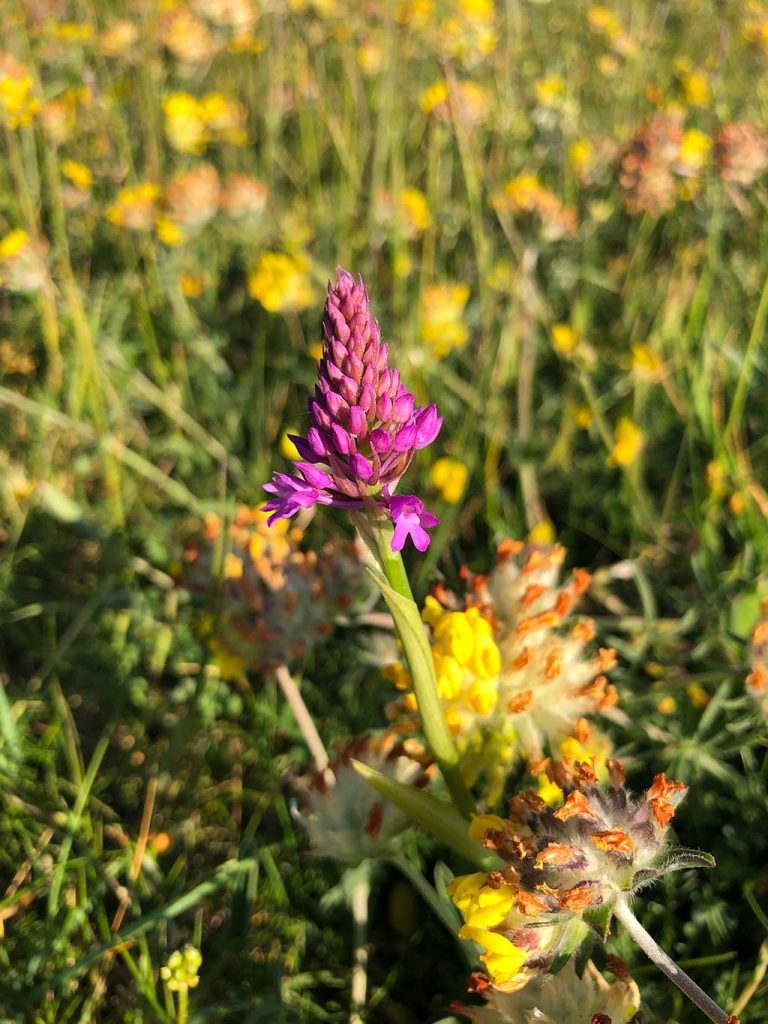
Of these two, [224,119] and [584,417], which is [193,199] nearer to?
[224,119]

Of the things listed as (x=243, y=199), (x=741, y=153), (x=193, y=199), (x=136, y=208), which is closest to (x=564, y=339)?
(x=741, y=153)

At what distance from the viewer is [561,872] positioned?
44.4 inches

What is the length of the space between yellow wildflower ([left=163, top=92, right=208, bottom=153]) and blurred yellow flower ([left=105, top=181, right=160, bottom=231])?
546mm

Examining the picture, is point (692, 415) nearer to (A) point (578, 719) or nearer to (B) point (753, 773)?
(B) point (753, 773)

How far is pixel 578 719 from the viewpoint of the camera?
5.01 ft

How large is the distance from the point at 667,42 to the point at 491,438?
3.76m

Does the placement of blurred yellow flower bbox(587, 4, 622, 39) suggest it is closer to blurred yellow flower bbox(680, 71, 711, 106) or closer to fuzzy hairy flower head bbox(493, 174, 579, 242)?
blurred yellow flower bbox(680, 71, 711, 106)

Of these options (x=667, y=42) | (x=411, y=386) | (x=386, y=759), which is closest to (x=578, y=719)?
(x=386, y=759)

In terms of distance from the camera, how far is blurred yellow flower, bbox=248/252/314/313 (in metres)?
3.31

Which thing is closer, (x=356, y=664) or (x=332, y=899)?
(x=332, y=899)

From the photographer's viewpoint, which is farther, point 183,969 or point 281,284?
point 281,284

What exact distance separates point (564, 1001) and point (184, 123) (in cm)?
411

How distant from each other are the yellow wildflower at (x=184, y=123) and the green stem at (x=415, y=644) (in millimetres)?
3676

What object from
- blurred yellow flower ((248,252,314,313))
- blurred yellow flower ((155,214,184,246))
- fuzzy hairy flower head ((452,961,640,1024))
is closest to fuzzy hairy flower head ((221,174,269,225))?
blurred yellow flower ((155,214,184,246))
